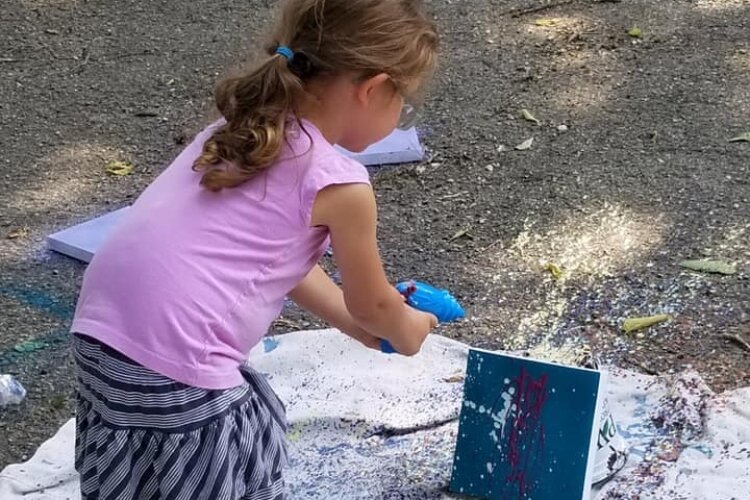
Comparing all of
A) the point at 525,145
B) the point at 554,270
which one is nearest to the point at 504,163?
the point at 525,145

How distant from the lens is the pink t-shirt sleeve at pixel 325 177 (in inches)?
54.5

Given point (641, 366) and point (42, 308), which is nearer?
point (641, 366)

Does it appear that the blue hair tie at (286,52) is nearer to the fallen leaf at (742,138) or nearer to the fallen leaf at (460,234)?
the fallen leaf at (460,234)

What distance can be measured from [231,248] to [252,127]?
0.17 m

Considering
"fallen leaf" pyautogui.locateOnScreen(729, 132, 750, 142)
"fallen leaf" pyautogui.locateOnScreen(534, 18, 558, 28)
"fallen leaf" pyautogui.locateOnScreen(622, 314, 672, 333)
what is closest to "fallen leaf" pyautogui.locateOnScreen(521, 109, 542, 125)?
"fallen leaf" pyautogui.locateOnScreen(729, 132, 750, 142)

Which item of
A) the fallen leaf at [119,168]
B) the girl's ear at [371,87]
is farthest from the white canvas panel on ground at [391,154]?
the girl's ear at [371,87]

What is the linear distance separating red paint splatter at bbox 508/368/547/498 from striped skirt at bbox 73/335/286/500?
0.50 meters

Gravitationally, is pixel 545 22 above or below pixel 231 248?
below

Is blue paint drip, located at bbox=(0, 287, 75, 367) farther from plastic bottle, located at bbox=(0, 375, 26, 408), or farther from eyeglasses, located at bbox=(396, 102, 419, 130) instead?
eyeglasses, located at bbox=(396, 102, 419, 130)

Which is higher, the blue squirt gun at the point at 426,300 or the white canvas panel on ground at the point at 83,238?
the blue squirt gun at the point at 426,300

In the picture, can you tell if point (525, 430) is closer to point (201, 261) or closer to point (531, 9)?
point (201, 261)

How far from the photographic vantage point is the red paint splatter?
177 cm

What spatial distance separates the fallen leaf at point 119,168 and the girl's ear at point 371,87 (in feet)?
5.97

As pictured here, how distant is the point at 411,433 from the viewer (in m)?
2.06
